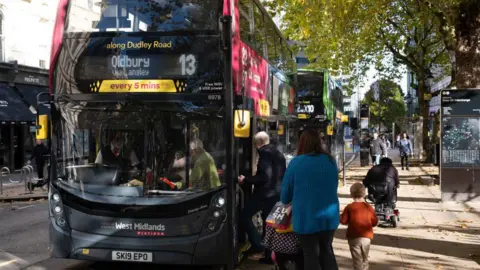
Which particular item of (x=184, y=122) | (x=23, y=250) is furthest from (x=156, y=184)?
(x=23, y=250)

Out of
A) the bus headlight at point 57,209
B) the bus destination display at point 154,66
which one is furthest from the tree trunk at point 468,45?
the bus headlight at point 57,209

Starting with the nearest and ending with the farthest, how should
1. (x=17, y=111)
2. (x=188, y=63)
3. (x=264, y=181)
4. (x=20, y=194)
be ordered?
1. (x=188, y=63)
2. (x=264, y=181)
3. (x=20, y=194)
4. (x=17, y=111)

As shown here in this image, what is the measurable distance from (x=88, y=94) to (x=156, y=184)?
135 centimetres

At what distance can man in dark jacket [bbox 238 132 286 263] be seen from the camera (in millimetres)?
7336

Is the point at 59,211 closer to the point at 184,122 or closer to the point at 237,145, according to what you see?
the point at 184,122

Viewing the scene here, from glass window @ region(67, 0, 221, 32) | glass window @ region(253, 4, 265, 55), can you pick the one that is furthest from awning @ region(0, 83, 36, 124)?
glass window @ region(67, 0, 221, 32)

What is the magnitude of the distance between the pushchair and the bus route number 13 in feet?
17.0

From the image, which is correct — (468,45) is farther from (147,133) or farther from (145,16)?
(147,133)

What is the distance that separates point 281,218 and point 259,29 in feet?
14.5

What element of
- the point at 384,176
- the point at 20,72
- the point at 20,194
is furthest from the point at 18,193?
the point at 384,176

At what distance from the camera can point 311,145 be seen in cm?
535

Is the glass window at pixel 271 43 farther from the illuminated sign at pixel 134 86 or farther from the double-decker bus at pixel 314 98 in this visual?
the double-decker bus at pixel 314 98

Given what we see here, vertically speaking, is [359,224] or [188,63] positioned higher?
[188,63]

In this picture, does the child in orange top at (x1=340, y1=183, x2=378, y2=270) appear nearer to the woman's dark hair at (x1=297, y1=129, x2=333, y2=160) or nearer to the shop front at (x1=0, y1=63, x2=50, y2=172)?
the woman's dark hair at (x1=297, y1=129, x2=333, y2=160)
